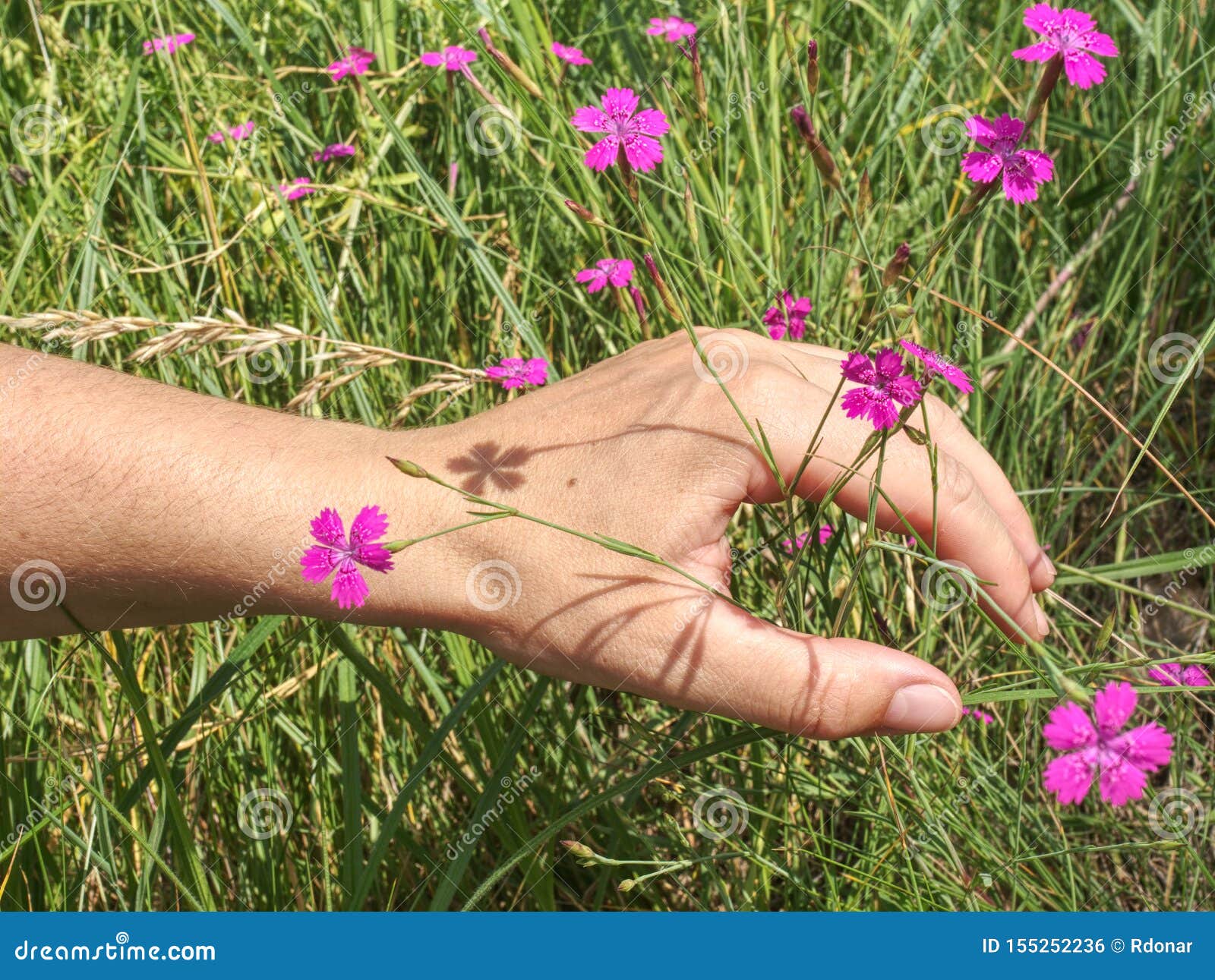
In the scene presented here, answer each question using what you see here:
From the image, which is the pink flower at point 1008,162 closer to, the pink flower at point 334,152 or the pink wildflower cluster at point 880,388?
the pink wildflower cluster at point 880,388

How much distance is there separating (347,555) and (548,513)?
24 centimetres

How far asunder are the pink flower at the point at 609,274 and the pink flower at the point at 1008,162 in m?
0.51

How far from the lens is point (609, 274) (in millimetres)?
1267

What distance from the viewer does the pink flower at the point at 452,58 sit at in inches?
54.8

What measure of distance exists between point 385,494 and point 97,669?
Answer: 2.03ft

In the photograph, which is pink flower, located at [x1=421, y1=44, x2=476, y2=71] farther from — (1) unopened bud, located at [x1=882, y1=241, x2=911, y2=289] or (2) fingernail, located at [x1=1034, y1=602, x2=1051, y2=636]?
(2) fingernail, located at [x1=1034, y1=602, x2=1051, y2=636]

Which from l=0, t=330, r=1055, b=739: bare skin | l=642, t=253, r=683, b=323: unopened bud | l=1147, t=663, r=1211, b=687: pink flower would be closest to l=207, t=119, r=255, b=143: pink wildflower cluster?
l=0, t=330, r=1055, b=739: bare skin

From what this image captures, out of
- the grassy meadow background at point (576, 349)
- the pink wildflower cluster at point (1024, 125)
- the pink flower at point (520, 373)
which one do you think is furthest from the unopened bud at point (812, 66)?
the pink flower at point (520, 373)

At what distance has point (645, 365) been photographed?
1077mm

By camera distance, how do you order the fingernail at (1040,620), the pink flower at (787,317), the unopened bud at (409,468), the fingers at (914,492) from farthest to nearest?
the pink flower at (787,317) → the fingernail at (1040,620) → the fingers at (914,492) → the unopened bud at (409,468)

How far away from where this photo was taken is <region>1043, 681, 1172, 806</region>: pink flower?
22.6 inches

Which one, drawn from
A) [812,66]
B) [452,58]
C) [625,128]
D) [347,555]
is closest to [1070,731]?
[347,555]

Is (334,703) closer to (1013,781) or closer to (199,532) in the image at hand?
(199,532)

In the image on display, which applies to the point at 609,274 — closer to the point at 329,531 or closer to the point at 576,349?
the point at 576,349
